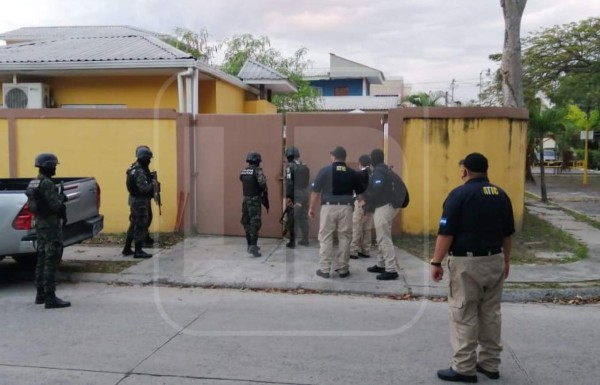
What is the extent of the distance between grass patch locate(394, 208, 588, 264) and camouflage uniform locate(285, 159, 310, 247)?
1654 mm

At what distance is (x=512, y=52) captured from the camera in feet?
42.9

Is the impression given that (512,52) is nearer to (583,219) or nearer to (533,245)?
(583,219)

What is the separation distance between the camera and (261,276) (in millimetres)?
8117

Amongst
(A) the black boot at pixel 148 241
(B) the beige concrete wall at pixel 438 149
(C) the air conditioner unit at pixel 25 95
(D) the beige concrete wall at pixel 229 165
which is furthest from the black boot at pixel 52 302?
(C) the air conditioner unit at pixel 25 95

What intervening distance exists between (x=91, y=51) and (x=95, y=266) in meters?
7.03

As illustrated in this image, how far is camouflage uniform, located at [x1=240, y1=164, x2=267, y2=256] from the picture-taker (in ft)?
29.9

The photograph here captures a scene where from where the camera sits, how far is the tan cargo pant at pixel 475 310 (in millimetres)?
4566

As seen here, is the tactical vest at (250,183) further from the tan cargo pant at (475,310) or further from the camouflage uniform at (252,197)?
the tan cargo pant at (475,310)

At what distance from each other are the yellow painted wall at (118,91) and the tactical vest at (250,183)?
16.2ft

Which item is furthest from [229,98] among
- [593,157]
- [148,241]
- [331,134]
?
[593,157]

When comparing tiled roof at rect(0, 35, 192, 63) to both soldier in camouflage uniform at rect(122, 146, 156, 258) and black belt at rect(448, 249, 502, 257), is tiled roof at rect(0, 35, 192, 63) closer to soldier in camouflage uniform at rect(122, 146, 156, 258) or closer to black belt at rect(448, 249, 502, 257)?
soldier in camouflage uniform at rect(122, 146, 156, 258)

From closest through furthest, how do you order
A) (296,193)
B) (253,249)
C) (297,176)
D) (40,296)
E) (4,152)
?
(40,296)
(253,249)
(297,176)
(296,193)
(4,152)

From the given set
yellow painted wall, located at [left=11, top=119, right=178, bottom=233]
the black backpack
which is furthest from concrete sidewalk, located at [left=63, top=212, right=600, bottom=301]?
yellow painted wall, located at [left=11, top=119, right=178, bottom=233]

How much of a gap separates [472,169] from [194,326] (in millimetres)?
3209
